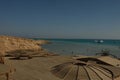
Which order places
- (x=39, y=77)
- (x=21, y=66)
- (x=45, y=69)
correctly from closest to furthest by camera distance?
(x=39, y=77)
(x=45, y=69)
(x=21, y=66)

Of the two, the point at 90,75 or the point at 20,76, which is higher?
the point at 90,75

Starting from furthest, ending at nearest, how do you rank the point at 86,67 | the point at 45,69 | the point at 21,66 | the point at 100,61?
the point at 100,61
the point at 21,66
the point at 45,69
the point at 86,67

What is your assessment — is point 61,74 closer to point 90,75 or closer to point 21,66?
point 90,75

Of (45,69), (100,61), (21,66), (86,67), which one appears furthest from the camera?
(100,61)

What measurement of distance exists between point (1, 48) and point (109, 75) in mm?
12087

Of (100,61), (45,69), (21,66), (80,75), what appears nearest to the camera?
(80,75)

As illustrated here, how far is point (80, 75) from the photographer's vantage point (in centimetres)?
1041

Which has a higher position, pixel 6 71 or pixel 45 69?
pixel 6 71

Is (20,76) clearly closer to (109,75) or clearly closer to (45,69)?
(45,69)

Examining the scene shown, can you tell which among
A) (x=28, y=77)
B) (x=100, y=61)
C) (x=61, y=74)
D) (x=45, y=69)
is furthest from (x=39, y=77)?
(x=100, y=61)

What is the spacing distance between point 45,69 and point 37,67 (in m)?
1.56

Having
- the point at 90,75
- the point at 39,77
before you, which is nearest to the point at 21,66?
the point at 39,77

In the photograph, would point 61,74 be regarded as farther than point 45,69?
No

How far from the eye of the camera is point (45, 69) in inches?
778
